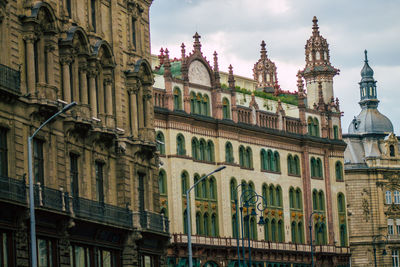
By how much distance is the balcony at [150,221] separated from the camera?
67.4m

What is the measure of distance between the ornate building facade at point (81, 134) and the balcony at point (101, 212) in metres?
0.08

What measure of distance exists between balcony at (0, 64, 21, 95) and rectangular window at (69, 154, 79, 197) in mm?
7813

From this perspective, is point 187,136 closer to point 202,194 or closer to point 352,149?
point 202,194

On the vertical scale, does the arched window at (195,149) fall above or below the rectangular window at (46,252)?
above

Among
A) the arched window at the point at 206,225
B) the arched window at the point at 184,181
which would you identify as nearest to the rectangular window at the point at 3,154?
the arched window at the point at 184,181

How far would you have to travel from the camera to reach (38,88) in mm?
56094

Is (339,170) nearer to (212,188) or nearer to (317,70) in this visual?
(317,70)

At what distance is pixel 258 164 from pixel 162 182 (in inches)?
655

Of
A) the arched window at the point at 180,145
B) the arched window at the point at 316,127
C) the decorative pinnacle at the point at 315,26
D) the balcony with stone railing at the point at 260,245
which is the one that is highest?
the decorative pinnacle at the point at 315,26

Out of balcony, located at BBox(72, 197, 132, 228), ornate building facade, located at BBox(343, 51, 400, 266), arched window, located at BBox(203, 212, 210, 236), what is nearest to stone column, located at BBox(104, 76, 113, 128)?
balcony, located at BBox(72, 197, 132, 228)

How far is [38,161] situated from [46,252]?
4.08 m

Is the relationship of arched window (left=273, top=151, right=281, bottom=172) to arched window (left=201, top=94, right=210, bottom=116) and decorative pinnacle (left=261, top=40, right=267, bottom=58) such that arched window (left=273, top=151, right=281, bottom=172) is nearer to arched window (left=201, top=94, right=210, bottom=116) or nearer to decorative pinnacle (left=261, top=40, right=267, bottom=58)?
arched window (left=201, top=94, right=210, bottom=116)

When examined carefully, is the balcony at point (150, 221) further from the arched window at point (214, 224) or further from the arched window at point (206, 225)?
the arched window at point (214, 224)

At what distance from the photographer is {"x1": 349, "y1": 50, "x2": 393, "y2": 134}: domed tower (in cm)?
15775
